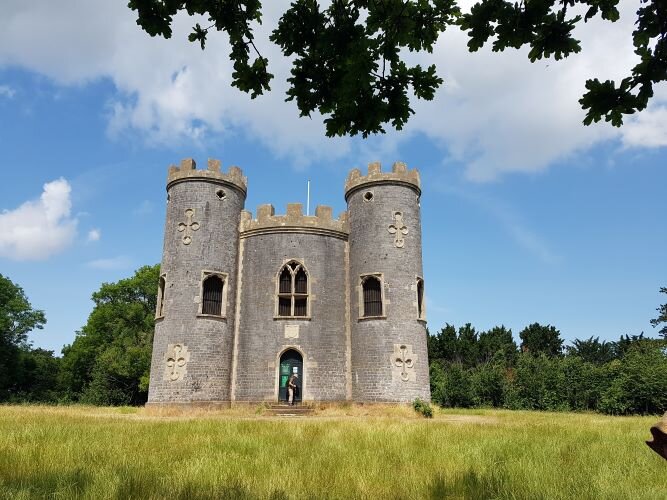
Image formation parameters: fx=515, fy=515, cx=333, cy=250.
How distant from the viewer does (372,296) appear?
79.6 ft

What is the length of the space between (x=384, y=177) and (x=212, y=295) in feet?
32.6

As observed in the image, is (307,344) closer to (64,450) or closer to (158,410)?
(158,410)

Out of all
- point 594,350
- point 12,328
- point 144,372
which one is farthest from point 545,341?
point 12,328

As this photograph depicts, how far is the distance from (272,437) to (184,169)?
56.7 ft

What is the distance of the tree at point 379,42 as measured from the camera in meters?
3.64

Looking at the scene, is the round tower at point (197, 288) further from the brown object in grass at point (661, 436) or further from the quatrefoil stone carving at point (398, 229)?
the brown object in grass at point (661, 436)

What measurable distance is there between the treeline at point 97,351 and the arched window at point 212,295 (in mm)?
15226

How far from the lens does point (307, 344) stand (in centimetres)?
2362

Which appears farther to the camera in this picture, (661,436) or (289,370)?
(289,370)

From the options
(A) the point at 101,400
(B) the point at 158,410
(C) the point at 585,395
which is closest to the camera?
(B) the point at 158,410

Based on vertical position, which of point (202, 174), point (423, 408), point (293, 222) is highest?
point (202, 174)

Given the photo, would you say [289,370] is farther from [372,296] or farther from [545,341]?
[545,341]

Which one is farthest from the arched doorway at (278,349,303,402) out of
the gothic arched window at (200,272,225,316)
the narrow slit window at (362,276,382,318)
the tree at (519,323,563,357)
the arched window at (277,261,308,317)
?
the tree at (519,323,563,357)

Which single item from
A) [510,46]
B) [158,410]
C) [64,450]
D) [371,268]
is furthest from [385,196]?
[510,46]
